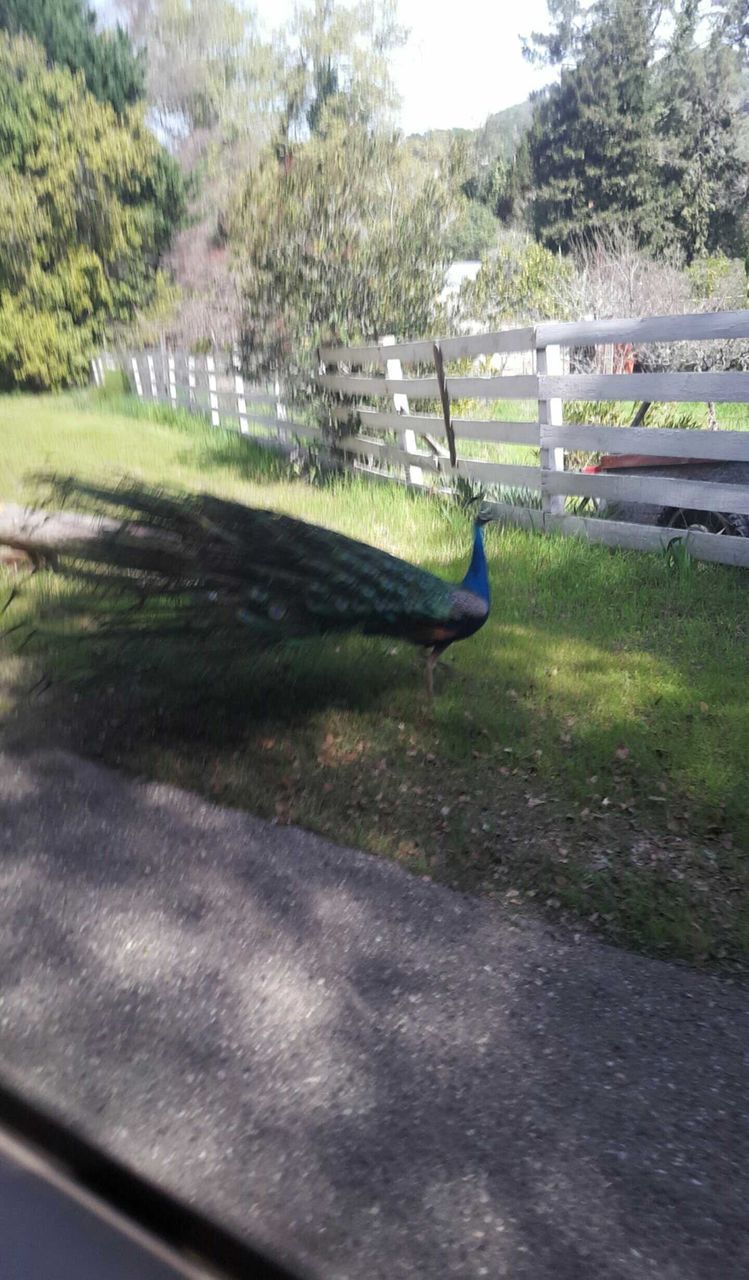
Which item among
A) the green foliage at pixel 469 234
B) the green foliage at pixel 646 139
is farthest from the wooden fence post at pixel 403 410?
the green foliage at pixel 646 139

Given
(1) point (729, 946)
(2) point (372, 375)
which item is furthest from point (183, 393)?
(1) point (729, 946)

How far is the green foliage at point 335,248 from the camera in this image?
11.5 metres

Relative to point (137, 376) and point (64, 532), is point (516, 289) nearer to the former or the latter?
point (137, 376)

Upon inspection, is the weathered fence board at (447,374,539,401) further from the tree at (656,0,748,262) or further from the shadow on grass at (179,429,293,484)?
the tree at (656,0,748,262)

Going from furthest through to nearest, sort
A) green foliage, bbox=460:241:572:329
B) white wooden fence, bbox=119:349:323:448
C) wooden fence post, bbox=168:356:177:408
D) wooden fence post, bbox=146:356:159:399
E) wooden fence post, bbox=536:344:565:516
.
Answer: wooden fence post, bbox=168:356:177:408 → wooden fence post, bbox=146:356:159:399 → white wooden fence, bbox=119:349:323:448 → green foliage, bbox=460:241:572:329 → wooden fence post, bbox=536:344:565:516

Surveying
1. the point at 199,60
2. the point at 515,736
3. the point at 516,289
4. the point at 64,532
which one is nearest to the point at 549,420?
the point at 515,736

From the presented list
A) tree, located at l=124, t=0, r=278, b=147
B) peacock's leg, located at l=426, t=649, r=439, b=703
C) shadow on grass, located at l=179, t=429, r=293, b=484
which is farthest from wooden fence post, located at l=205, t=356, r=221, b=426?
peacock's leg, located at l=426, t=649, r=439, b=703

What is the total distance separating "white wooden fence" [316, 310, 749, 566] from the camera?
6242 millimetres

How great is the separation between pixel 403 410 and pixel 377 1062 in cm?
823

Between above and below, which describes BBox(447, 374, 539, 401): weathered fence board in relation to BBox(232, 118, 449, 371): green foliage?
below

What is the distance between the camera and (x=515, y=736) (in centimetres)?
461

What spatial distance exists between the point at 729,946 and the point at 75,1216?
1909 millimetres

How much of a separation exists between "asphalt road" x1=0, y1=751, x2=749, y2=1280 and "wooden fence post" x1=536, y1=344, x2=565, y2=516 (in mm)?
4237

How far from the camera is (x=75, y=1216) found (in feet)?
7.89
